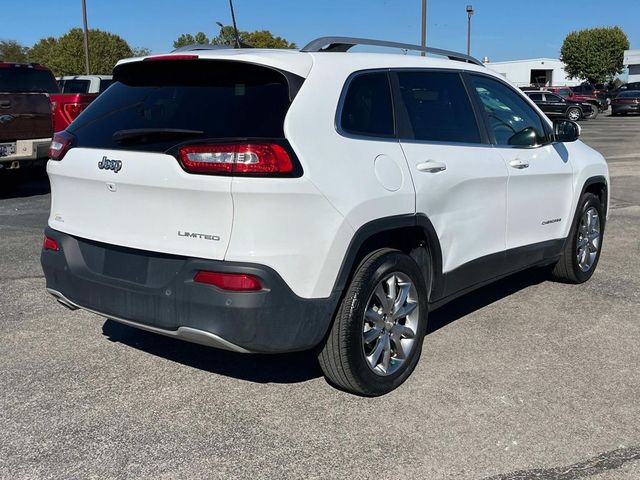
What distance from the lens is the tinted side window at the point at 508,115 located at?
4.62 m

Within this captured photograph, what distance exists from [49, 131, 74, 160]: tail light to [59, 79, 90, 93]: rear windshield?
12946 mm

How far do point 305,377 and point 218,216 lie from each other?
1.30m

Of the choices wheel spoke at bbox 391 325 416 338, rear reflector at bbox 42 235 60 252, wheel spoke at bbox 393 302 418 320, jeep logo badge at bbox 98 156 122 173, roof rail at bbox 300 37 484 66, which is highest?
roof rail at bbox 300 37 484 66

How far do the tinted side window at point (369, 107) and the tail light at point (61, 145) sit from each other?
4.93 feet

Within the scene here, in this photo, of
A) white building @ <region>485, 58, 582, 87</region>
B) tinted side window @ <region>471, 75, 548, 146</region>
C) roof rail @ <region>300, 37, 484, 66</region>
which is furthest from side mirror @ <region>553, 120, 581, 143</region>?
white building @ <region>485, 58, 582, 87</region>

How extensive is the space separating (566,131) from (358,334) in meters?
2.74

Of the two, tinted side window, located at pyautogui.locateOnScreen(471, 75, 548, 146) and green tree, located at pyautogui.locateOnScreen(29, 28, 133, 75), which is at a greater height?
green tree, located at pyautogui.locateOnScreen(29, 28, 133, 75)

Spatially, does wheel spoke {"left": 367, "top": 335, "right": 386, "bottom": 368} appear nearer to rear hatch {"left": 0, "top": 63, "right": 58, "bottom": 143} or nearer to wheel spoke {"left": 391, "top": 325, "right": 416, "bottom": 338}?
wheel spoke {"left": 391, "top": 325, "right": 416, "bottom": 338}

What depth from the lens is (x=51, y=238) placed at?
3785 mm

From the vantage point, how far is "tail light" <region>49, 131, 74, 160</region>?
3.73 metres

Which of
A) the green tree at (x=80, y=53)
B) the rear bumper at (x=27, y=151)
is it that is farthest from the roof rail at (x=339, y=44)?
the green tree at (x=80, y=53)

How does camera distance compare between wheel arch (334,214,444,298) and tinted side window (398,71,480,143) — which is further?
tinted side window (398,71,480,143)

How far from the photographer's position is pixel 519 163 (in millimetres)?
4680

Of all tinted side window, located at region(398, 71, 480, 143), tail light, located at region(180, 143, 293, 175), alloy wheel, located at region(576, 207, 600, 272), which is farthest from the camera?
alloy wheel, located at region(576, 207, 600, 272)
